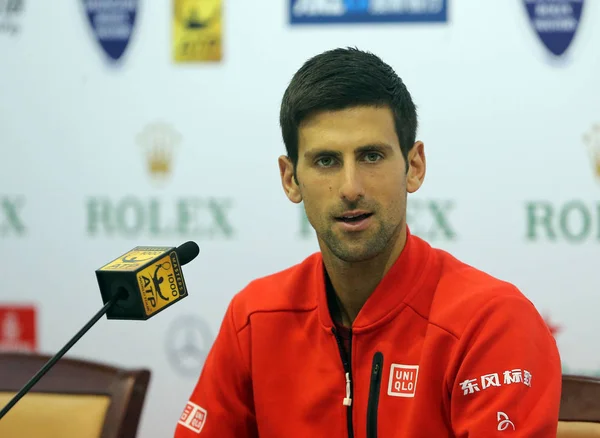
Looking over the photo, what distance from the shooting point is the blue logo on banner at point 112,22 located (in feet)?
7.48

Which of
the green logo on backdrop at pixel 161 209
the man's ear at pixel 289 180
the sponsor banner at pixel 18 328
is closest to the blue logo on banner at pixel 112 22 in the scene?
the green logo on backdrop at pixel 161 209

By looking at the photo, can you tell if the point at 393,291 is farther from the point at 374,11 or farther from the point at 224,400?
the point at 374,11

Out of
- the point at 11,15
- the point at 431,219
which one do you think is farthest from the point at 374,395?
the point at 11,15

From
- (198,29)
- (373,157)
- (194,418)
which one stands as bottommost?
(194,418)

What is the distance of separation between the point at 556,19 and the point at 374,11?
0.48 m

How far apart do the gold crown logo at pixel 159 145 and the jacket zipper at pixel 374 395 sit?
118 centimetres

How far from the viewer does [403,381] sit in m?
1.24

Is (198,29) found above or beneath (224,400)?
above

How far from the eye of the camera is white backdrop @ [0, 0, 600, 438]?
211 cm

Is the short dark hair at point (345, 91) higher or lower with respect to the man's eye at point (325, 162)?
A: higher

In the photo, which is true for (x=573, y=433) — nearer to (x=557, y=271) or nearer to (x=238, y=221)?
(x=557, y=271)

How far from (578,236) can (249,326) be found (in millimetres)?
1081

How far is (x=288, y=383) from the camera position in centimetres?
134

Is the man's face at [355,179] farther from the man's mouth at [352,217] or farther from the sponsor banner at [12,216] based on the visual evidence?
the sponsor banner at [12,216]
